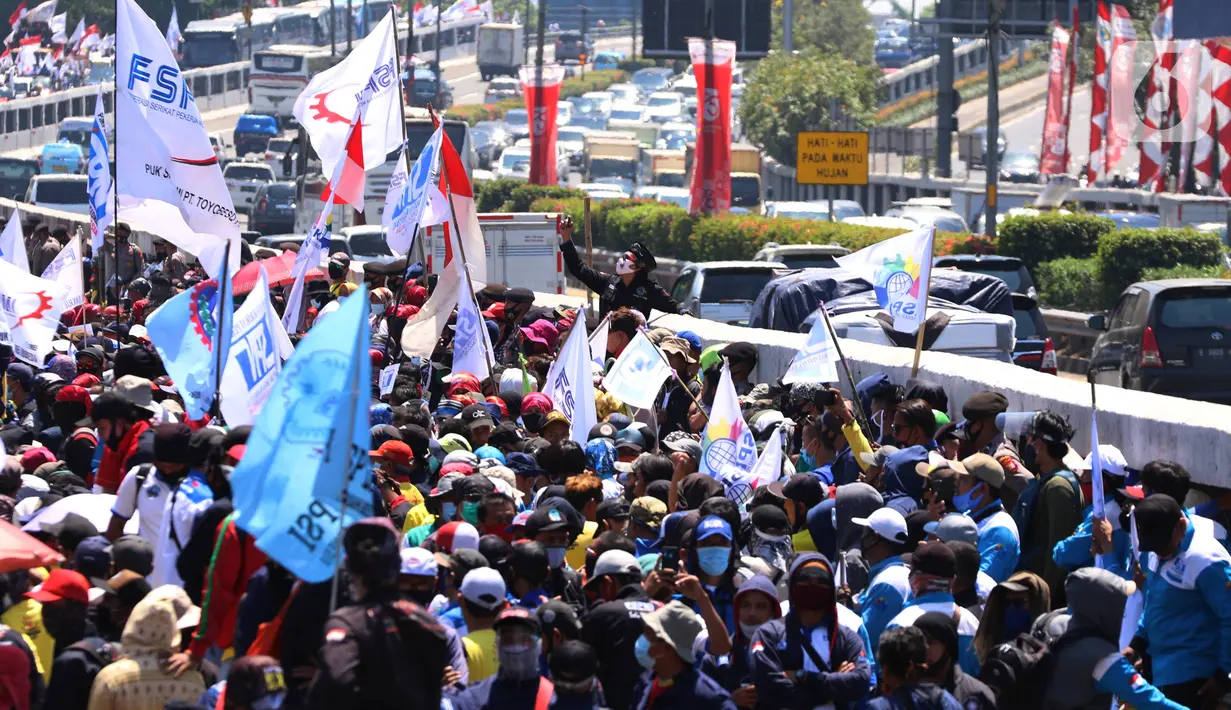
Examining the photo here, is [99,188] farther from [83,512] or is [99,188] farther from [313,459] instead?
Result: [313,459]

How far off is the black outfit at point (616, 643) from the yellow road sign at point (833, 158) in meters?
28.2

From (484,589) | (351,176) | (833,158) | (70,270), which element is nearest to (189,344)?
(484,589)

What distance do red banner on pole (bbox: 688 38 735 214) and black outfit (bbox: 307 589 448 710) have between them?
93.6 feet

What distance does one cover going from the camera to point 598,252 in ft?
121

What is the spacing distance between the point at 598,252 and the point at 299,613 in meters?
31.8

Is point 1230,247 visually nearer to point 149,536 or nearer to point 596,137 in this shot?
point 149,536

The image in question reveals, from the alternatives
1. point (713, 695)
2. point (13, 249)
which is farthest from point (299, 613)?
point (13, 249)

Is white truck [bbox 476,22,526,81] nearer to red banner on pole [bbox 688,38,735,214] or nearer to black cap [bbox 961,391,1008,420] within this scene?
red banner on pole [bbox 688,38,735,214]

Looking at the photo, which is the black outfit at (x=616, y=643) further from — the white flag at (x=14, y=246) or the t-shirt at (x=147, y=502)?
the white flag at (x=14, y=246)

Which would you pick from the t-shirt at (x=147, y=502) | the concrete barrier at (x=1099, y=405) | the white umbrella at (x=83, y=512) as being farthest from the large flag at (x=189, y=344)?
the concrete barrier at (x=1099, y=405)

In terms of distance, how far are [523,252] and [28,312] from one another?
43.3 ft

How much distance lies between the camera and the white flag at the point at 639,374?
10.5 meters

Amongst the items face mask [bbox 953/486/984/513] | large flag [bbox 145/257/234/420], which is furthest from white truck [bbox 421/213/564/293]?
face mask [bbox 953/486/984/513]

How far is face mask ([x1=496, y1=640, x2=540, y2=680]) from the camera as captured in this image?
573cm
